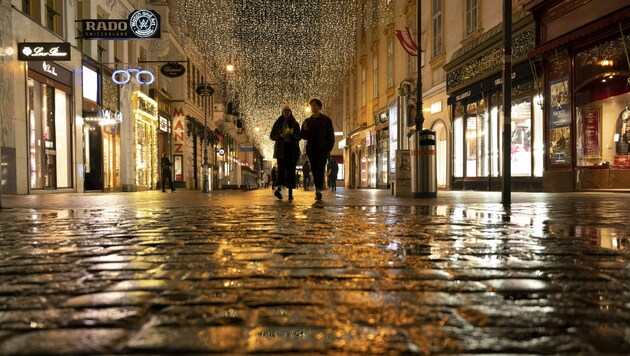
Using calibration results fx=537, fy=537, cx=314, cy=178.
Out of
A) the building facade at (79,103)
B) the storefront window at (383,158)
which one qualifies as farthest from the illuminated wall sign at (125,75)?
the storefront window at (383,158)

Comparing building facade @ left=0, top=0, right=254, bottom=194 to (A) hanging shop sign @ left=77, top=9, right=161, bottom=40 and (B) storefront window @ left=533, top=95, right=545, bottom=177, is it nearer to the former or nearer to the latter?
(A) hanging shop sign @ left=77, top=9, right=161, bottom=40

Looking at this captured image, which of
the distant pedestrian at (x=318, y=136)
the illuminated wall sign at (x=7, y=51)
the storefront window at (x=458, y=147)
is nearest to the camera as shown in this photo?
the distant pedestrian at (x=318, y=136)

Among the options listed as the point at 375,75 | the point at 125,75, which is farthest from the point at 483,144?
the point at 125,75

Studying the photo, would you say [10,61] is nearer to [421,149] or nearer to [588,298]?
[421,149]

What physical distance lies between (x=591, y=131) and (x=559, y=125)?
81 centimetres

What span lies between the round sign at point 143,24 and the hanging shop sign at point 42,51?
290 centimetres

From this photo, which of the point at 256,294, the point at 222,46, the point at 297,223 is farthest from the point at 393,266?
Result: the point at 222,46

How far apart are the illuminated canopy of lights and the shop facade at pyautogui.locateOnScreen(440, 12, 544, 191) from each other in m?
11.4

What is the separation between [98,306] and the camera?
5.37 feet

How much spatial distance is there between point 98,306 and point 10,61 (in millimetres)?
16765

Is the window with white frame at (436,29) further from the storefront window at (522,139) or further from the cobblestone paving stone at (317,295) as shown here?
the cobblestone paving stone at (317,295)

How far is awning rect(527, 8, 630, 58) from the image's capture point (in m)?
11.7

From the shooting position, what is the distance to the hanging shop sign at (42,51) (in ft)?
51.8

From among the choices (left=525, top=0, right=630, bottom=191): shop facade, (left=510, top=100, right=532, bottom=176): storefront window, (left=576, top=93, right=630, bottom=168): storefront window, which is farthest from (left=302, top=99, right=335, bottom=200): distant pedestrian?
(left=510, top=100, right=532, bottom=176): storefront window
